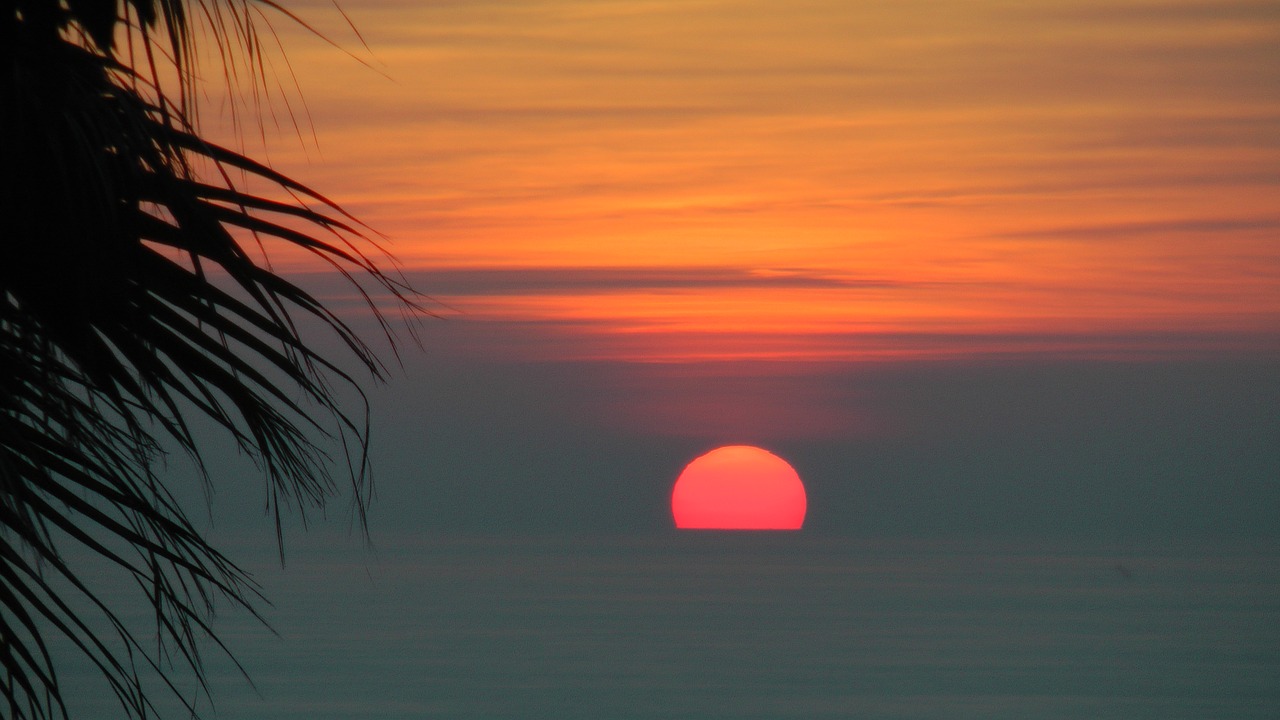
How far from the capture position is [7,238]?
1.81 m

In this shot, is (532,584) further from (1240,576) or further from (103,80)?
(103,80)

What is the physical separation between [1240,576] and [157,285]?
347ft

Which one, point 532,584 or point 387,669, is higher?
point 532,584

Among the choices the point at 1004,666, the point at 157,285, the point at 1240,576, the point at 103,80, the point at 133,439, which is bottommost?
the point at 133,439

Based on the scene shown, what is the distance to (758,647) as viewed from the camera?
161 ft

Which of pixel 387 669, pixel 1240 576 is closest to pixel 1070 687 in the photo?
pixel 387 669

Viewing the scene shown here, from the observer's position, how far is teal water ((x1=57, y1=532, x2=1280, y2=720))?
3575 cm

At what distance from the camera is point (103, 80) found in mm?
1914

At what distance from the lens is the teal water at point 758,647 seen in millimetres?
35750

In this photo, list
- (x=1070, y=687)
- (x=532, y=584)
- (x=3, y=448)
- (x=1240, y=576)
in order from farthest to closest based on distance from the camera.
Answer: (x=1240, y=576), (x=532, y=584), (x=1070, y=687), (x=3, y=448)

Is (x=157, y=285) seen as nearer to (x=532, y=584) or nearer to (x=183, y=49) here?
(x=183, y=49)

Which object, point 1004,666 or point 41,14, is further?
point 1004,666

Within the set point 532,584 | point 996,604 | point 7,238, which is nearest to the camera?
point 7,238

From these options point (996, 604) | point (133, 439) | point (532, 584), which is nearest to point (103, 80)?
point (133, 439)
